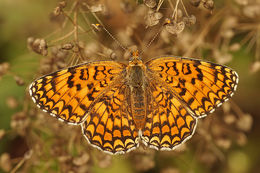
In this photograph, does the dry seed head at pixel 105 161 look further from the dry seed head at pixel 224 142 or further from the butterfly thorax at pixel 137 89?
the dry seed head at pixel 224 142

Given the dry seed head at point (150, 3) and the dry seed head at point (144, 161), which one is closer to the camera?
the dry seed head at point (150, 3)

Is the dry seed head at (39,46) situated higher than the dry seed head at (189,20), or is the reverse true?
the dry seed head at (189,20)

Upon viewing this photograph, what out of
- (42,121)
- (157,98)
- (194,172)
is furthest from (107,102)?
(194,172)

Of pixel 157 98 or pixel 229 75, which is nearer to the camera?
pixel 229 75

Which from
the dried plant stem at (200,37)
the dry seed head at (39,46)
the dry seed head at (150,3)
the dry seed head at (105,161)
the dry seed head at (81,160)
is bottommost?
the dry seed head at (105,161)

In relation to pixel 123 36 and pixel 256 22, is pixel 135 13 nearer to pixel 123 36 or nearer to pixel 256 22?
pixel 123 36

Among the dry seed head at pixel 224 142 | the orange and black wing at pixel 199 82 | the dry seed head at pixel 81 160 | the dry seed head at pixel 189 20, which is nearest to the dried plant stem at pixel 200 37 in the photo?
the orange and black wing at pixel 199 82

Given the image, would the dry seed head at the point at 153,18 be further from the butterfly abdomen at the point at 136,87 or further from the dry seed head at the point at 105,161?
the dry seed head at the point at 105,161

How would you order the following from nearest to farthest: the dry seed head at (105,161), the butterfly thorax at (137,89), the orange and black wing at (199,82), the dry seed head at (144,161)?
the orange and black wing at (199,82)
the butterfly thorax at (137,89)
the dry seed head at (105,161)
the dry seed head at (144,161)

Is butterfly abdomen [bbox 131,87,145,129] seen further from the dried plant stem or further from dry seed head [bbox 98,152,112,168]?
the dried plant stem

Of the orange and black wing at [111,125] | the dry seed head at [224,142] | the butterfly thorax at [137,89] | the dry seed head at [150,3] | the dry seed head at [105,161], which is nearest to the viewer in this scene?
the dry seed head at [150,3]
